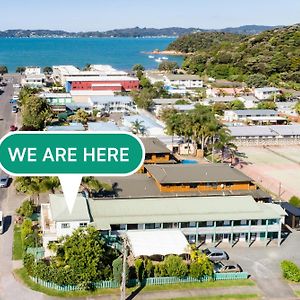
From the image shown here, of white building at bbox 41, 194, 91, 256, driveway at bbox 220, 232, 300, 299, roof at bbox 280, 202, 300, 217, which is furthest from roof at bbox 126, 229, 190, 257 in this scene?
roof at bbox 280, 202, 300, 217

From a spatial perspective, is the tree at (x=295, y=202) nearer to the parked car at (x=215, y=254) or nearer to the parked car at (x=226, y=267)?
the parked car at (x=215, y=254)

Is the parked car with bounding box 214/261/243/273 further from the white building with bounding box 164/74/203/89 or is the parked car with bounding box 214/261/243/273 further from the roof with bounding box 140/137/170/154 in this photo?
the white building with bounding box 164/74/203/89

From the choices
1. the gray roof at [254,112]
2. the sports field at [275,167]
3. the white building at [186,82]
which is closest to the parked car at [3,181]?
the sports field at [275,167]

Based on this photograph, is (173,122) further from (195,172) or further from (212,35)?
(212,35)

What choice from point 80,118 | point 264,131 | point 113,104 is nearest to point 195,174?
point 264,131

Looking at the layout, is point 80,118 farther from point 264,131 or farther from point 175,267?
point 175,267

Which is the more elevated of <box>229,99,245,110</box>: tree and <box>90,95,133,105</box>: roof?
<box>90,95,133,105</box>: roof
